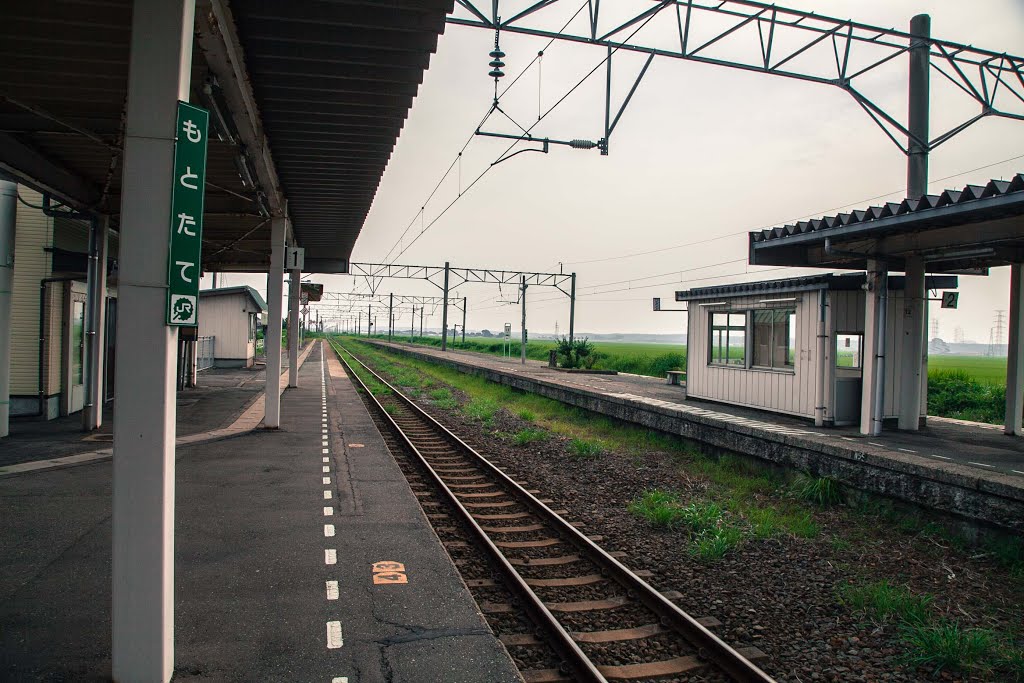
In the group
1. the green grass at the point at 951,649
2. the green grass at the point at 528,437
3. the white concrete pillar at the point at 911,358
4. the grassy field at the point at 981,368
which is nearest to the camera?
the green grass at the point at 951,649

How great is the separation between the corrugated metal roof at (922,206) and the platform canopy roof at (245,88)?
649 cm

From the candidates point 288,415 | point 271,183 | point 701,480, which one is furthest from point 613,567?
point 288,415

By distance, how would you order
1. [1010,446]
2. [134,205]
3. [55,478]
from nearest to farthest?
[134,205] → [55,478] → [1010,446]

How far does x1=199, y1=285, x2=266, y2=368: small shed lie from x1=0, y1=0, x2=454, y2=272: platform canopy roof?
18787mm

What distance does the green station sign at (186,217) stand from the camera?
12.8ft

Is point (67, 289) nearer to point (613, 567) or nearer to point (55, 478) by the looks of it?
point (55, 478)

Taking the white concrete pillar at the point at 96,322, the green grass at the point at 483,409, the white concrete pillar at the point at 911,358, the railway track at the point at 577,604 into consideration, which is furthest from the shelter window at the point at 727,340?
the white concrete pillar at the point at 96,322

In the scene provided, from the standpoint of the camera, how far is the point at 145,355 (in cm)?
383

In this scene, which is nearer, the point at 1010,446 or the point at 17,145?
the point at 17,145

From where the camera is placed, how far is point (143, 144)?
12.6 ft

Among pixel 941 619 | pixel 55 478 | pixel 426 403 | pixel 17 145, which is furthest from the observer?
pixel 426 403

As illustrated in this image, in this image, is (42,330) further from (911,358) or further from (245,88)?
(911,358)

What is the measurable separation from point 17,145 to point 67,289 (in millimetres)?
5474

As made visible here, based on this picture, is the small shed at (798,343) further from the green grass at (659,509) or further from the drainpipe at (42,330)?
the drainpipe at (42,330)
